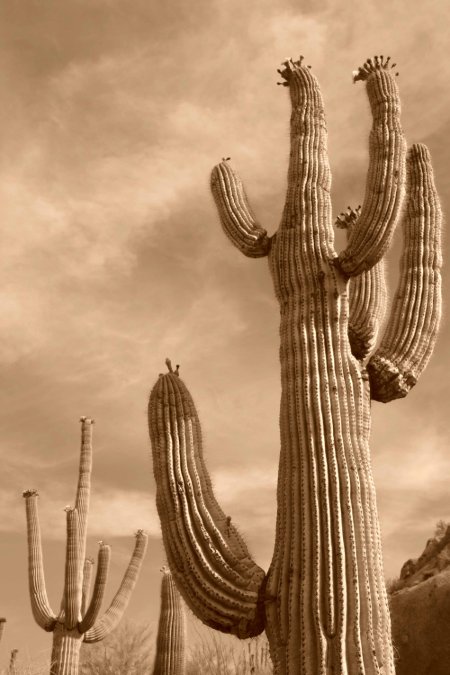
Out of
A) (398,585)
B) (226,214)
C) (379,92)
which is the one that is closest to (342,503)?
(226,214)

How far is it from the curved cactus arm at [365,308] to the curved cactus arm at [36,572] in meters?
10.0

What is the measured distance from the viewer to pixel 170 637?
14.0 metres

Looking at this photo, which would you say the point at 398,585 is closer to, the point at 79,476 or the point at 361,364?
the point at 79,476

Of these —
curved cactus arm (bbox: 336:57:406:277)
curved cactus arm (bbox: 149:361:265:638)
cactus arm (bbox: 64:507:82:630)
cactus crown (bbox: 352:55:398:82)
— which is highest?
cactus crown (bbox: 352:55:398:82)

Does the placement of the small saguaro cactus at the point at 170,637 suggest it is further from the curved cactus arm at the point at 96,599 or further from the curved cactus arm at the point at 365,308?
the curved cactus arm at the point at 365,308

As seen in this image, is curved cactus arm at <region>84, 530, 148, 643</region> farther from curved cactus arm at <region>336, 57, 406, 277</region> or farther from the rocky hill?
curved cactus arm at <region>336, 57, 406, 277</region>

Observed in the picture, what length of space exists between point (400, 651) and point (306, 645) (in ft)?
24.7

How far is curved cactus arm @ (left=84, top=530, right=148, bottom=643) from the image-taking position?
596 inches

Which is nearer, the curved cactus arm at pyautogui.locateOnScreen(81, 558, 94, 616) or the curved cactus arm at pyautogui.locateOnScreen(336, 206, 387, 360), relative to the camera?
the curved cactus arm at pyautogui.locateOnScreen(336, 206, 387, 360)

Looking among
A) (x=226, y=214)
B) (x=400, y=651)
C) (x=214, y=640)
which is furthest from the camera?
(x=400, y=651)

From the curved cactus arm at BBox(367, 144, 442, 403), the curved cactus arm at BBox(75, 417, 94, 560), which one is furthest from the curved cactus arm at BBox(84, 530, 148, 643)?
the curved cactus arm at BBox(367, 144, 442, 403)

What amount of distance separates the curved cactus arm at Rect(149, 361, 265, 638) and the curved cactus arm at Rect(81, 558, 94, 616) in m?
9.52

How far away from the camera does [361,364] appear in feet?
24.1

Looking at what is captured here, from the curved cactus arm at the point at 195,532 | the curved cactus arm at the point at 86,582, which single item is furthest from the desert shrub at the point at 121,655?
the curved cactus arm at the point at 195,532
